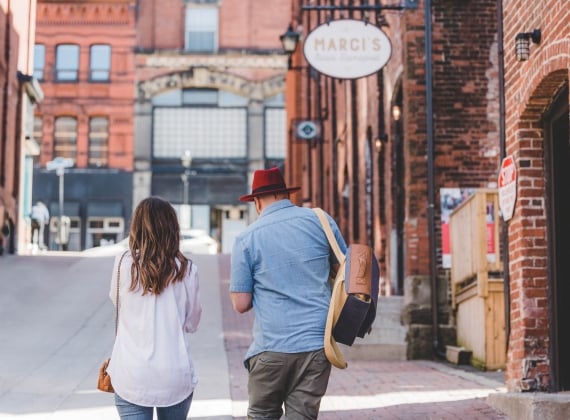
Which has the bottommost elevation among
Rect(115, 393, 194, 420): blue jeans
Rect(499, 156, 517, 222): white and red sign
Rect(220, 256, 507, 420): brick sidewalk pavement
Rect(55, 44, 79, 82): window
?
Rect(220, 256, 507, 420): brick sidewalk pavement

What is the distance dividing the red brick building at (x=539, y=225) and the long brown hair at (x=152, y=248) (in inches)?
184

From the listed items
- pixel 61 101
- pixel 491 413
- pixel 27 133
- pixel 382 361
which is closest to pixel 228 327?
pixel 382 361

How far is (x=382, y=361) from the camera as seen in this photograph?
44.5 ft

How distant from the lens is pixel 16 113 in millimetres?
29234

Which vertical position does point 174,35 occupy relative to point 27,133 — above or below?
above

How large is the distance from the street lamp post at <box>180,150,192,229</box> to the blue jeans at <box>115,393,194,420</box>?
41767mm

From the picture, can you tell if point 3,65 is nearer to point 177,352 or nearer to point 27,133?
point 27,133

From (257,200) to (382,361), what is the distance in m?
8.65

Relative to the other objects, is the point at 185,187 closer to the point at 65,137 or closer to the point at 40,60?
the point at 65,137

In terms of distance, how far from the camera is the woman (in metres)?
4.40

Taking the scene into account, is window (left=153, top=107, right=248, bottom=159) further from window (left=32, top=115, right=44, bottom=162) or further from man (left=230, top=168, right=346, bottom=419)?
man (left=230, top=168, right=346, bottom=419)

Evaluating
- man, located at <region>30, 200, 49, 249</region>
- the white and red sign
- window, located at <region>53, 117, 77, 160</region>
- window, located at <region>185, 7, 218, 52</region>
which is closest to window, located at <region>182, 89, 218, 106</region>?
window, located at <region>185, 7, 218, 52</region>

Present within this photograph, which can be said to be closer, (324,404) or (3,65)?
(324,404)

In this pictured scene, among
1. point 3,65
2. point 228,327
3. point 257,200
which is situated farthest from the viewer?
point 3,65
